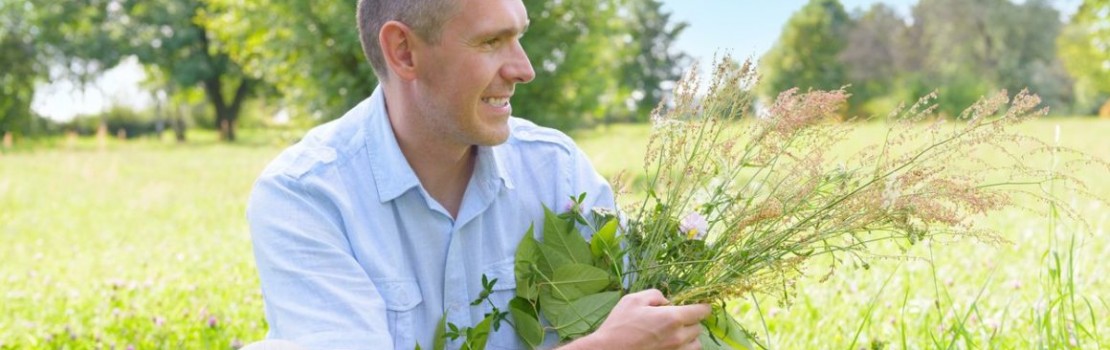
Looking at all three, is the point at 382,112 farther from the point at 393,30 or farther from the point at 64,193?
the point at 64,193

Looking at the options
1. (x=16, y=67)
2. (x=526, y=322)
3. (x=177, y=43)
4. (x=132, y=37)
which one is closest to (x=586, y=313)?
(x=526, y=322)

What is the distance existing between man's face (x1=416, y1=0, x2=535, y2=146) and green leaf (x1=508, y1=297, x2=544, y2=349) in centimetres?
41

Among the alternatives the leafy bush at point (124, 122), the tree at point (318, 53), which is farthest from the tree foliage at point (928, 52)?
the tree at point (318, 53)

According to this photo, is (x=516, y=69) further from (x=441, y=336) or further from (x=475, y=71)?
(x=441, y=336)

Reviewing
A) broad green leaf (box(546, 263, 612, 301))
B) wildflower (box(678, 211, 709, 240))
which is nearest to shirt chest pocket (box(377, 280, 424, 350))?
broad green leaf (box(546, 263, 612, 301))

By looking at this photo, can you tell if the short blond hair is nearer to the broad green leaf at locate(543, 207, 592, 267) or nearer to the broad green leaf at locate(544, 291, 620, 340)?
the broad green leaf at locate(543, 207, 592, 267)

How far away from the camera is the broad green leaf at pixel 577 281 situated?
241cm

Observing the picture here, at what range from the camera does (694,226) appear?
2350 millimetres

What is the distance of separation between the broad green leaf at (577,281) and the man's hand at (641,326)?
0.17m

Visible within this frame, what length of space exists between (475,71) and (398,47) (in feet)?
0.73

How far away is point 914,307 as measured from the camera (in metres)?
4.17

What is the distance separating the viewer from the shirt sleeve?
7.45ft

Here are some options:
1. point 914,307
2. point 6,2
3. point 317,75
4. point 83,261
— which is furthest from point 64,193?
point 6,2

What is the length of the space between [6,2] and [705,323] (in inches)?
1408
